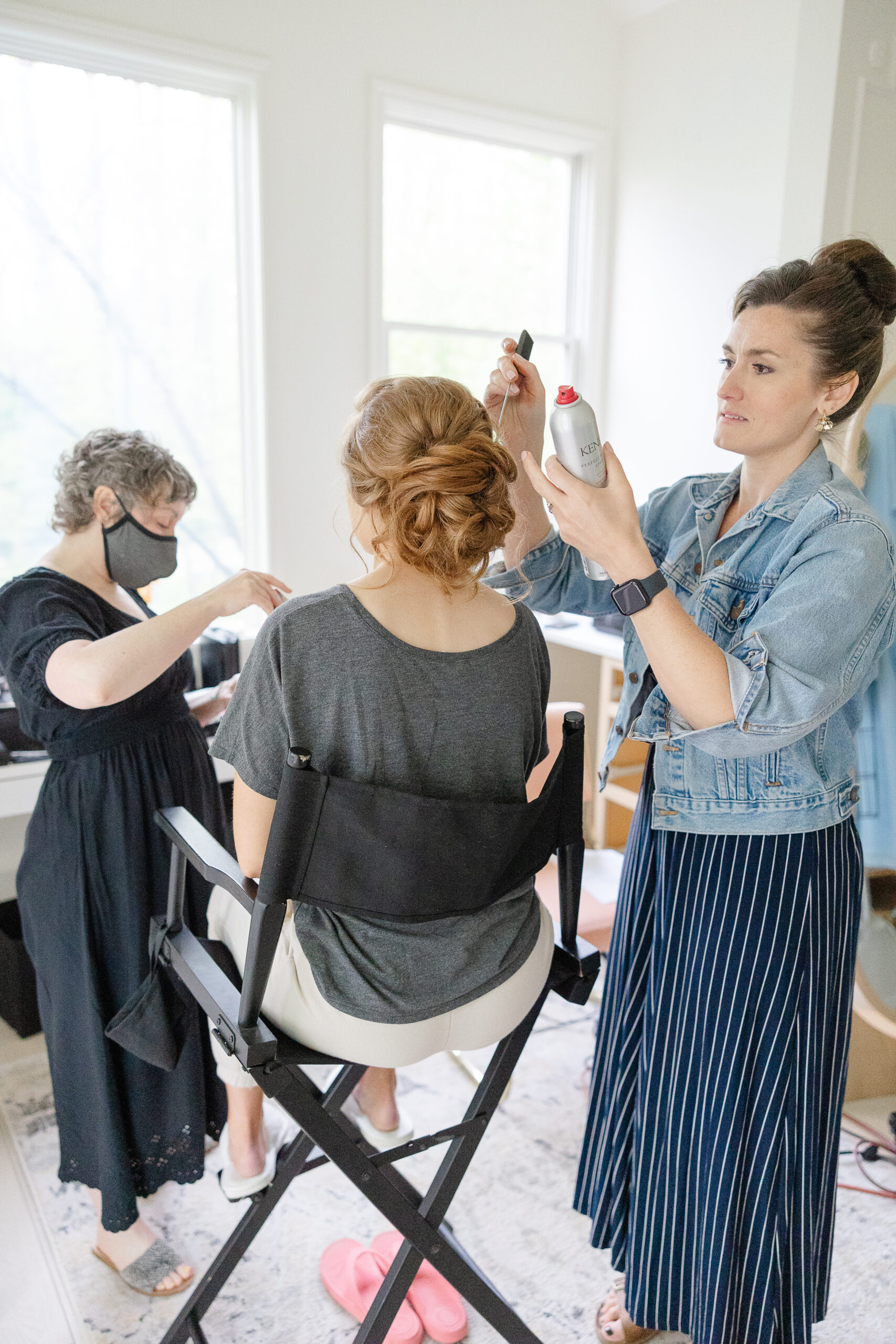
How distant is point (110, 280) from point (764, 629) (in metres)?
2.46

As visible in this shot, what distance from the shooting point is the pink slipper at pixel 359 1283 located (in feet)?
5.12

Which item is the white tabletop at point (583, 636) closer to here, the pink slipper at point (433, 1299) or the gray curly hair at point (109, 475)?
the gray curly hair at point (109, 475)

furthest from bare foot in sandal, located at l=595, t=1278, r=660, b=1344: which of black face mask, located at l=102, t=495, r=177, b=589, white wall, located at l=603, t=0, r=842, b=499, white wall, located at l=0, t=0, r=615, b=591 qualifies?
white wall, located at l=603, t=0, r=842, b=499

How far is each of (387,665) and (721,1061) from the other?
2.43ft

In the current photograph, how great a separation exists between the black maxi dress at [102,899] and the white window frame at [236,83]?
5.01 ft

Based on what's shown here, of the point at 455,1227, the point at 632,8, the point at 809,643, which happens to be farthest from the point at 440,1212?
the point at 632,8

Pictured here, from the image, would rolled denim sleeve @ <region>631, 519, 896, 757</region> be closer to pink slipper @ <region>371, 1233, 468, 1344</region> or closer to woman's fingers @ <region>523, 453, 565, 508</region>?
woman's fingers @ <region>523, 453, 565, 508</region>

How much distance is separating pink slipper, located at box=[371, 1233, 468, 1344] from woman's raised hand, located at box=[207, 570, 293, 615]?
107 centimetres

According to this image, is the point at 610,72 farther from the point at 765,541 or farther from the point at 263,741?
the point at 263,741

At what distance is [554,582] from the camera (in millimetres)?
1495

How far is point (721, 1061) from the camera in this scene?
4.26 ft

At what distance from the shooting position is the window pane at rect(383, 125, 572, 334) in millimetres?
Answer: 3303

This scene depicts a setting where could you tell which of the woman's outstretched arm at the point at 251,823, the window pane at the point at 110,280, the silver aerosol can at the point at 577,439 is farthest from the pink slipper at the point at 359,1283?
the window pane at the point at 110,280

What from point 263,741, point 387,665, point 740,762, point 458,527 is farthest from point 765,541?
point 263,741
